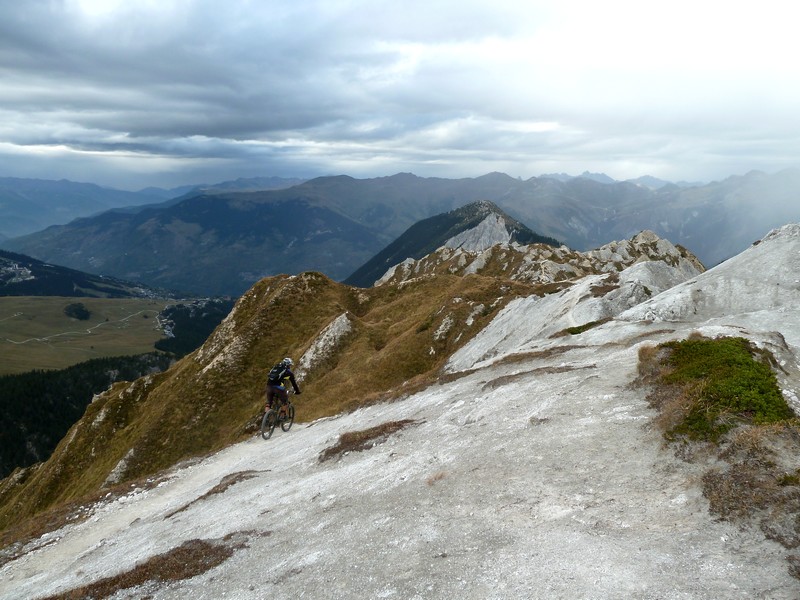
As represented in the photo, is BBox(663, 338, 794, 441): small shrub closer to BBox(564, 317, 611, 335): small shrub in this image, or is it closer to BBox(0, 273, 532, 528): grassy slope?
BBox(564, 317, 611, 335): small shrub

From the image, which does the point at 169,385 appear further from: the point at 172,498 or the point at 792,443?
the point at 792,443

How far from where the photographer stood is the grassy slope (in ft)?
158

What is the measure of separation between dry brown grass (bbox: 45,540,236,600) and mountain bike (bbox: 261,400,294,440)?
18183 mm

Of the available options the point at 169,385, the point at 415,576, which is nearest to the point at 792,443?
the point at 415,576

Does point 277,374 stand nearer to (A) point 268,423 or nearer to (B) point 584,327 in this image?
(A) point 268,423

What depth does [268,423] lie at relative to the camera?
3531 centimetres

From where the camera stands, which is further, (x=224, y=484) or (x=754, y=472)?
(x=224, y=484)

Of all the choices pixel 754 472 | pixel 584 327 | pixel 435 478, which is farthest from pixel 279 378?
pixel 754 472

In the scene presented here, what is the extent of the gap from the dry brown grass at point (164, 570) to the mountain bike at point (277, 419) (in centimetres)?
1818

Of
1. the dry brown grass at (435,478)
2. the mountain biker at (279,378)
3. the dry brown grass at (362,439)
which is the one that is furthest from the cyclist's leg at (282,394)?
the dry brown grass at (435,478)

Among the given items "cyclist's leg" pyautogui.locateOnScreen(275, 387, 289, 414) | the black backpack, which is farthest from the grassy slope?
the black backpack

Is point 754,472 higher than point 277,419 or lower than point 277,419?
higher

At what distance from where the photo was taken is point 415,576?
10898mm

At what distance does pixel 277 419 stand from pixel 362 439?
590 inches
